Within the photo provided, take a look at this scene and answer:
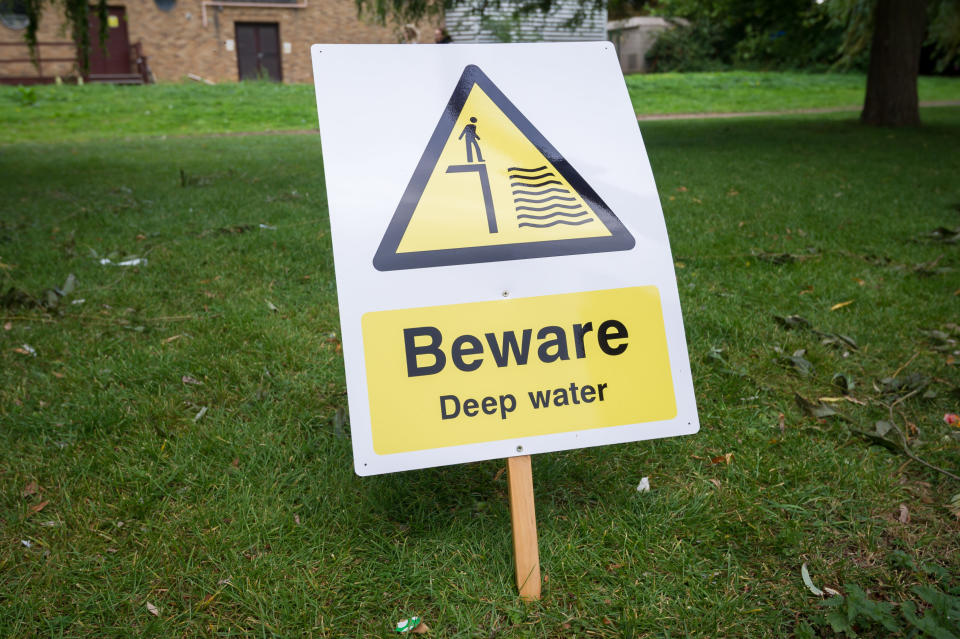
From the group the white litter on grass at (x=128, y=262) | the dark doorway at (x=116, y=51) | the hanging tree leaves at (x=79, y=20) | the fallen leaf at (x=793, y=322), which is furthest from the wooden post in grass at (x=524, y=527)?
the dark doorway at (x=116, y=51)

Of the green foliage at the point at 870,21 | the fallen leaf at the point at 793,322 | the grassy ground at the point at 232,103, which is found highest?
the green foliage at the point at 870,21

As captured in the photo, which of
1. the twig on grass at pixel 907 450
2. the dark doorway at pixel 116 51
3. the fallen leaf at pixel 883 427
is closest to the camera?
the twig on grass at pixel 907 450

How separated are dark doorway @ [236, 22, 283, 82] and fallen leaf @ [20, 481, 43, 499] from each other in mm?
24141

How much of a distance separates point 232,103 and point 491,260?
56.8 ft

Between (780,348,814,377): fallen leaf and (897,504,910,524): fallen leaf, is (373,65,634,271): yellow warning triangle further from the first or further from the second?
(780,348,814,377): fallen leaf

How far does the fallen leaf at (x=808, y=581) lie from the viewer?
5.79 ft

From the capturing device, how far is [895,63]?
11.7m

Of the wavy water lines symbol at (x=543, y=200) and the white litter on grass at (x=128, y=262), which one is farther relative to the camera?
the white litter on grass at (x=128, y=262)

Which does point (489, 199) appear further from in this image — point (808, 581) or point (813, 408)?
point (813, 408)

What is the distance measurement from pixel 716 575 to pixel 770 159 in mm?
8220

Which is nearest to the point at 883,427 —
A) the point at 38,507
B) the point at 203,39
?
the point at 38,507

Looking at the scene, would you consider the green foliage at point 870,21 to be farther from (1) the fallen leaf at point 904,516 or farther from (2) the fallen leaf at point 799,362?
(1) the fallen leaf at point 904,516

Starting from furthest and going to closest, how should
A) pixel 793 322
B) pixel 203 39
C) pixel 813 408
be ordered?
pixel 203 39 → pixel 793 322 → pixel 813 408

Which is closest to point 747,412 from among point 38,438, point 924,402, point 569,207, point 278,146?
point 924,402
